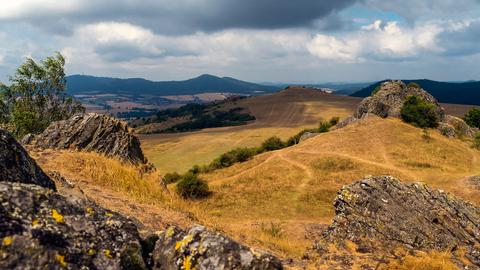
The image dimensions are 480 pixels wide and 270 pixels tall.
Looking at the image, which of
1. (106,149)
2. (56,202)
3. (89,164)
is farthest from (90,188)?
(106,149)

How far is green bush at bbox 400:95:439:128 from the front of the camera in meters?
75.7

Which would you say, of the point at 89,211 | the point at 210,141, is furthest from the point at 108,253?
the point at 210,141

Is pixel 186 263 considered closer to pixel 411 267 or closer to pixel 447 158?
pixel 411 267

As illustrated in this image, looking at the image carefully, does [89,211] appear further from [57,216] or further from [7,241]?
[7,241]

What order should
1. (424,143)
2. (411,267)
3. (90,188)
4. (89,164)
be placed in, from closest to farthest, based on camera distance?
(411,267) → (90,188) → (89,164) → (424,143)

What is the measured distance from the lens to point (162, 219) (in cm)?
1409

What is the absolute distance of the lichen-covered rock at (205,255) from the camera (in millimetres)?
7473

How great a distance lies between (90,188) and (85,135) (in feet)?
41.8

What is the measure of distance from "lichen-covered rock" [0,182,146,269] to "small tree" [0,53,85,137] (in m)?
59.1

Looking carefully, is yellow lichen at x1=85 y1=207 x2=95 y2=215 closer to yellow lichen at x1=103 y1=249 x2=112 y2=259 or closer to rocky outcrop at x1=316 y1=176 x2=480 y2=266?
yellow lichen at x1=103 y1=249 x2=112 y2=259

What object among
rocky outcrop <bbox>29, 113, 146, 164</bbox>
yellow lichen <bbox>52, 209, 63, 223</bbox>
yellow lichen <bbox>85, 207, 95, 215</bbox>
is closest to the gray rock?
rocky outcrop <bbox>29, 113, 146, 164</bbox>

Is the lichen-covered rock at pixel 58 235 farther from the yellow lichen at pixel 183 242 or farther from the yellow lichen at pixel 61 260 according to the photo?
the yellow lichen at pixel 183 242

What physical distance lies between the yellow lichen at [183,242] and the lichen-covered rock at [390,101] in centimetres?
8106

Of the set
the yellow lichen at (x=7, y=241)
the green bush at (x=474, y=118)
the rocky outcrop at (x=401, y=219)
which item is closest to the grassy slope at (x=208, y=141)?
the green bush at (x=474, y=118)
